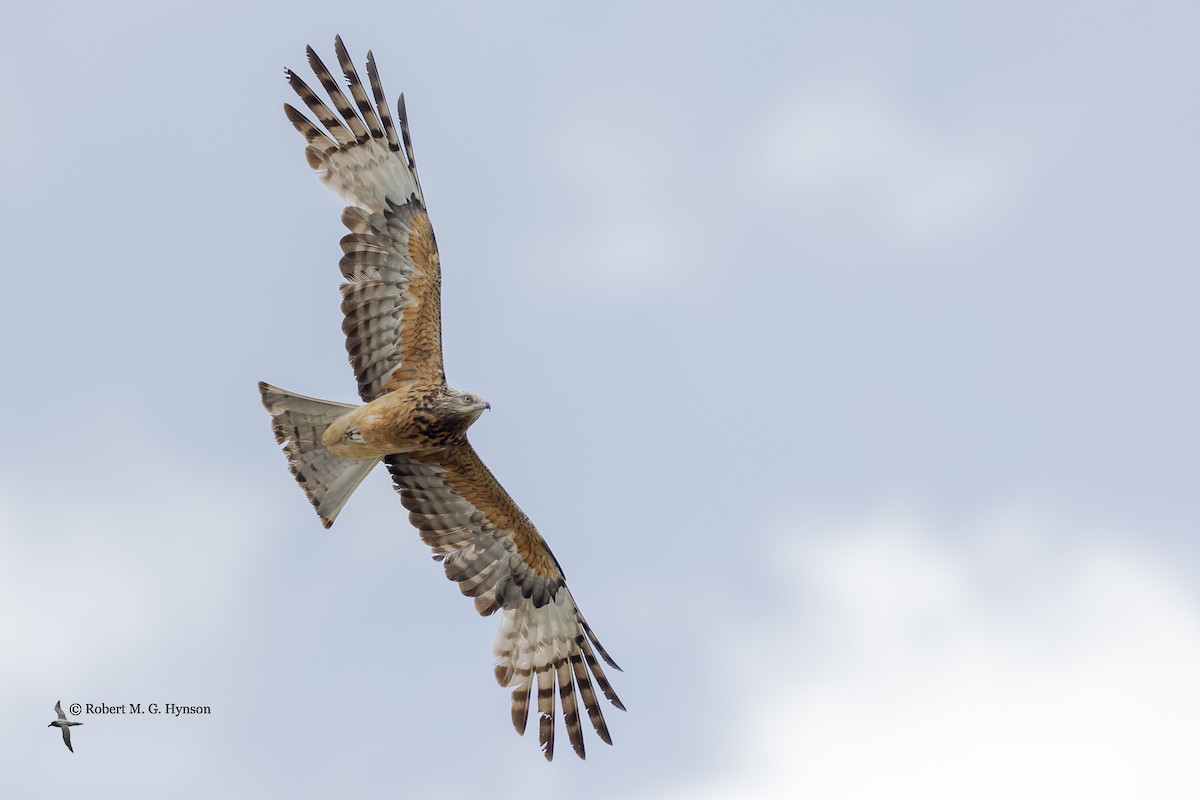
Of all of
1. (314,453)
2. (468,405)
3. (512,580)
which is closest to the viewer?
(468,405)

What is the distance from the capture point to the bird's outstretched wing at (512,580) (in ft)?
43.8

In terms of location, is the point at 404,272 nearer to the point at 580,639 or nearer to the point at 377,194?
the point at 377,194

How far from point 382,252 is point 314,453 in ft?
6.79

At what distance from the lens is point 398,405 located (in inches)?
487

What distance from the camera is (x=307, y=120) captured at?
13.1 m

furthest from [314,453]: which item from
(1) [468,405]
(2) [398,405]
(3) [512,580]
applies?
(3) [512,580]

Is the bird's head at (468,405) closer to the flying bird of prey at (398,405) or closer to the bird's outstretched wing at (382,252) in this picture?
the flying bird of prey at (398,405)

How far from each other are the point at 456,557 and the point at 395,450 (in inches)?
60.1

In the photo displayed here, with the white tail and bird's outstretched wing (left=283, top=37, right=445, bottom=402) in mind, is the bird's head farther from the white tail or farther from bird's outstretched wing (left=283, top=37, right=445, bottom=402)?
the white tail

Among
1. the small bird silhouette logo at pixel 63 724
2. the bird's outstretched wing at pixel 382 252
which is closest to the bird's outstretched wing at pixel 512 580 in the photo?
the bird's outstretched wing at pixel 382 252

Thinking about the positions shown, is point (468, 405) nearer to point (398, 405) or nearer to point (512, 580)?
point (398, 405)

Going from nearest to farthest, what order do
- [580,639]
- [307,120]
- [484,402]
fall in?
[484,402] → [307,120] → [580,639]

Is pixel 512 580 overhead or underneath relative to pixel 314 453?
underneath

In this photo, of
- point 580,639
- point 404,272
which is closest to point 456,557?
point 580,639
